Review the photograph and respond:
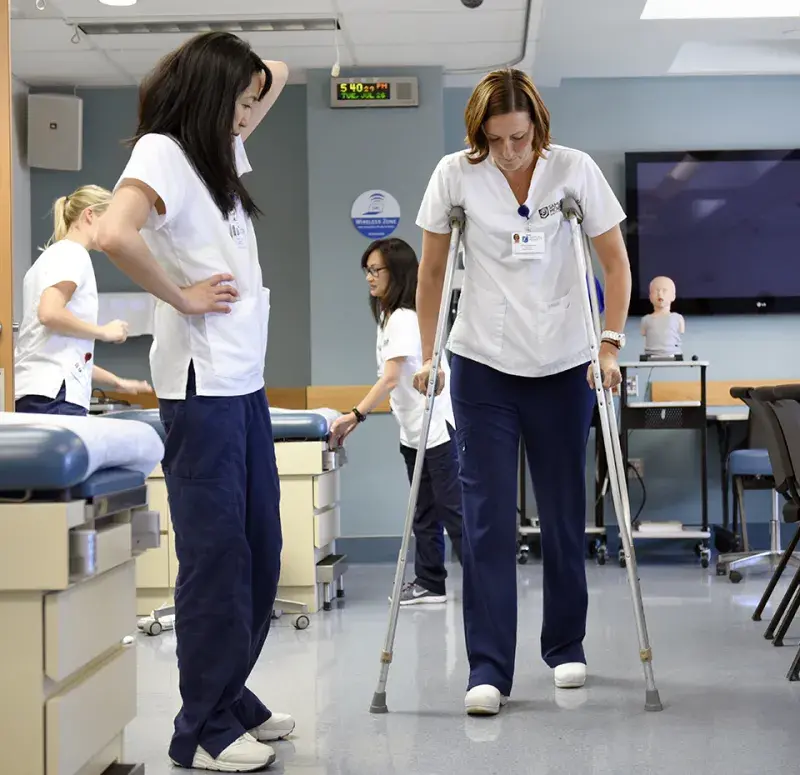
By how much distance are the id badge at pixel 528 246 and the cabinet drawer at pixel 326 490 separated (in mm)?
1875

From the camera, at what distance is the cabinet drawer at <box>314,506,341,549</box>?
177 inches

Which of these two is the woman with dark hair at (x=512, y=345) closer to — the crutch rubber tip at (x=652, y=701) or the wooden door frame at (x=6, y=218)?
the crutch rubber tip at (x=652, y=701)

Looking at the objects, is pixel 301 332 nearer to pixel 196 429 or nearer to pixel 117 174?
pixel 117 174

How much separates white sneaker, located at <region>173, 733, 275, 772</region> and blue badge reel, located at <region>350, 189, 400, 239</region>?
4365 millimetres

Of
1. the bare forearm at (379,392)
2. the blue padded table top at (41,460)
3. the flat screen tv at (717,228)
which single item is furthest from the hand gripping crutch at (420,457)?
the flat screen tv at (717,228)

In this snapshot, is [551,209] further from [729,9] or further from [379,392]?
[729,9]

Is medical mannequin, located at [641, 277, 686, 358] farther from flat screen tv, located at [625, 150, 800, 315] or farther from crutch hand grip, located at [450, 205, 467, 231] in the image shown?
crutch hand grip, located at [450, 205, 467, 231]

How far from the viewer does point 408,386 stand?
4.65 m

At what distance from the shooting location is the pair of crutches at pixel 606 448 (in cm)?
281

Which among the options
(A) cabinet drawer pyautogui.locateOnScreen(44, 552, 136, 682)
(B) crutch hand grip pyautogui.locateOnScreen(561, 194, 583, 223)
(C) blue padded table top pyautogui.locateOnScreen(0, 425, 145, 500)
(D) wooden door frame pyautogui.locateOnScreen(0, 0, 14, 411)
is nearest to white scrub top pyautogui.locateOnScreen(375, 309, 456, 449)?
(B) crutch hand grip pyautogui.locateOnScreen(561, 194, 583, 223)

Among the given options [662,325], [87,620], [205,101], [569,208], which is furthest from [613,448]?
[662,325]

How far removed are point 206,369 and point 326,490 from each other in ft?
8.20

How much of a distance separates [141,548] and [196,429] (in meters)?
0.46

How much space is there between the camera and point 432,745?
2.54 metres
